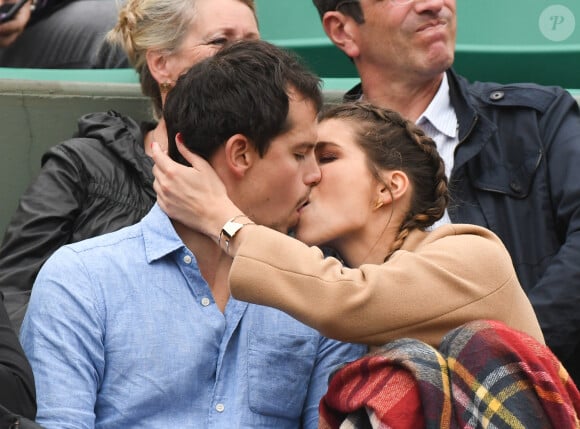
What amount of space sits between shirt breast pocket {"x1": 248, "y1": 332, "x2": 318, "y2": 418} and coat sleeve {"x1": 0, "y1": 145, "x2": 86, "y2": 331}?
84 cm

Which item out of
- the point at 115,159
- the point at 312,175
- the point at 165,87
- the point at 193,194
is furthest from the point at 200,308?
the point at 165,87

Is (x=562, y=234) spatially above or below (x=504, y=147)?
below

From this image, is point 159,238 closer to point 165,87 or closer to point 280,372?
point 280,372

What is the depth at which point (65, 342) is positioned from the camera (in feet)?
8.51

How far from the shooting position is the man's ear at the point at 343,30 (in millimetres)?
4133

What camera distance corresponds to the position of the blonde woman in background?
136 inches

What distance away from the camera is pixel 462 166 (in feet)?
11.6

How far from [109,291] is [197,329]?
0.20 metres

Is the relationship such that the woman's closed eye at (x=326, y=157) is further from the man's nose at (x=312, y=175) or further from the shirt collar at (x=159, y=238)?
the shirt collar at (x=159, y=238)

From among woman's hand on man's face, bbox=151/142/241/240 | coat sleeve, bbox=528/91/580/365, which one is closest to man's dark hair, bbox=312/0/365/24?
coat sleeve, bbox=528/91/580/365

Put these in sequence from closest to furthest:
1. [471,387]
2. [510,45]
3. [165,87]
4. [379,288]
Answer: [471,387] < [379,288] < [165,87] < [510,45]

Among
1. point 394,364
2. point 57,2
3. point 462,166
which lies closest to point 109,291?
point 394,364

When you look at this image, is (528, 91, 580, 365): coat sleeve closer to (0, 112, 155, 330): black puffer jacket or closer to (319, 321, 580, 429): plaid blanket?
(319, 321, 580, 429): plaid blanket

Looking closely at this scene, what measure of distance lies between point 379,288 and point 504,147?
4.09ft
